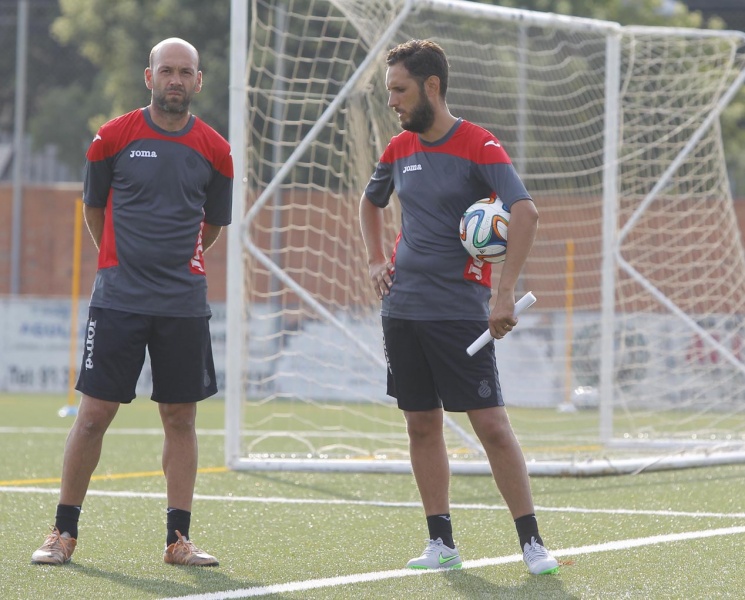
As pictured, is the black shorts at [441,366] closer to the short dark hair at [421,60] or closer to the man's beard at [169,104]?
the short dark hair at [421,60]

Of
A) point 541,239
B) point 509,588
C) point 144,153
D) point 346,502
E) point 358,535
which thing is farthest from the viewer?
point 541,239

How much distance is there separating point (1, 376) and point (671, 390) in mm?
10100

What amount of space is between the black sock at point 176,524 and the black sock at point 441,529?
0.95m

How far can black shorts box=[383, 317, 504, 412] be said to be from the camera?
509 cm

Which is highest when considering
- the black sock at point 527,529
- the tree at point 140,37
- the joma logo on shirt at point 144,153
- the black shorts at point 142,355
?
the tree at point 140,37

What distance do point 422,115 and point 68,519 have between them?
2029 millimetres

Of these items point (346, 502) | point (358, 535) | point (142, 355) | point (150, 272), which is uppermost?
point (150, 272)

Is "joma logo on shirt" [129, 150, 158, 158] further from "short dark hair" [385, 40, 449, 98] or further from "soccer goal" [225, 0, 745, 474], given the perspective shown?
"soccer goal" [225, 0, 745, 474]

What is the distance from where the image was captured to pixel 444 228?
5.14 metres

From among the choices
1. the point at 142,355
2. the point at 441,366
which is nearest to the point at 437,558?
the point at 441,366

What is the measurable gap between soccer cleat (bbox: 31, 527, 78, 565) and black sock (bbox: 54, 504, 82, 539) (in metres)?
0.02

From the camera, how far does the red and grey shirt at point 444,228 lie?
16.8ft

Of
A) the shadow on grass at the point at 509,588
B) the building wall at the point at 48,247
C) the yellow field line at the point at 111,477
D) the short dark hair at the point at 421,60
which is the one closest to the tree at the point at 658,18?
the building wall at the point at 48,247

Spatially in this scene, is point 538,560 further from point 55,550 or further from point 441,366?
point 55,550
